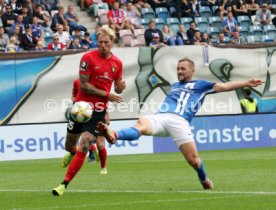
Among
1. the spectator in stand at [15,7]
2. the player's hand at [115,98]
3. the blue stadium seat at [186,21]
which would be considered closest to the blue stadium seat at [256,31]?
the blue stadium seat at [186,21]

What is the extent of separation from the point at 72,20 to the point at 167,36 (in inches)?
116

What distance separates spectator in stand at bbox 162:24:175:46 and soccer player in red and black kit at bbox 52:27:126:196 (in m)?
14.2

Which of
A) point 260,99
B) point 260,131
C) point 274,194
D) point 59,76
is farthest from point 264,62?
point 274,194

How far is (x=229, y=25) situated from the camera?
31.6m

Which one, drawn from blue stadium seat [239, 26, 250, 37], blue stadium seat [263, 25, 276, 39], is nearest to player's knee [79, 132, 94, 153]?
blue stadium seat [239, 26, 250, 37]

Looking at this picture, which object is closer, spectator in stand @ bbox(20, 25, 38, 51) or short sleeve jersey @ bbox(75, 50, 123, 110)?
short sleeve jersey @ bbox(75, 50, 123, 110)

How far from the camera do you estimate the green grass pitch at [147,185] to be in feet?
37.4

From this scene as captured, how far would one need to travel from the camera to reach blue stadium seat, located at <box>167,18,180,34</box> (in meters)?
30.9

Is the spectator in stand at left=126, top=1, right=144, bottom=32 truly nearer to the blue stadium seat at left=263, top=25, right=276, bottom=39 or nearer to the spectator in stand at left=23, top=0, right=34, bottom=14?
the spectator in stand at left=23, top=0, right=34, bottom=14

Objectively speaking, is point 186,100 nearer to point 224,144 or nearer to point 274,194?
point 274,194

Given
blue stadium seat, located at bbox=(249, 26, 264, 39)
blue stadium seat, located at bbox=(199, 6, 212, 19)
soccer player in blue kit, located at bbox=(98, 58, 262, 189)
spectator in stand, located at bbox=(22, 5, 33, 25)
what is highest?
soccer player in blue kit, located at bbox=(98, 58, 262, 189)

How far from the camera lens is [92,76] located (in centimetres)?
1452

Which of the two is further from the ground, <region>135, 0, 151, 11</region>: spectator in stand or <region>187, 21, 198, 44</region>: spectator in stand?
<region>135, 0, 151, 11</region>: spectator in stand

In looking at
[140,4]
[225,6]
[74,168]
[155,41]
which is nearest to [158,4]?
[140,4]
